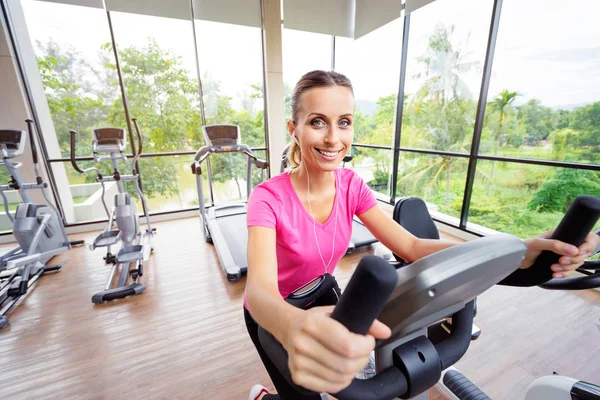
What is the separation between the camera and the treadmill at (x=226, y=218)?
9.11 ft

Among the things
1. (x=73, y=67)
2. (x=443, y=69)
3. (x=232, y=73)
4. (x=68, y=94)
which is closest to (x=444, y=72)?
(x=443, y=69)

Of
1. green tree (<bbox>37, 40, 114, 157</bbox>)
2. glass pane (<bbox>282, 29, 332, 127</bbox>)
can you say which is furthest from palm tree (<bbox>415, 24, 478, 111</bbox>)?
green tree (<bbox>37, 40, 114, 157</bbox>)

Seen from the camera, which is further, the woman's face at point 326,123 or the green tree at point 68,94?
the green tree at point 68,94

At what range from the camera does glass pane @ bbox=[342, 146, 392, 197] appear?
5.01 metres

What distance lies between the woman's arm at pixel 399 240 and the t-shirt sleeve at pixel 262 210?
0.40 metres

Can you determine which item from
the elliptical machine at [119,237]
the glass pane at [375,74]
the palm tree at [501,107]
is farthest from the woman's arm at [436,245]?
the glass pane at [375,74]

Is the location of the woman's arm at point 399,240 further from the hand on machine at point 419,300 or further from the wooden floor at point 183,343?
the wooden floor at point 183,343

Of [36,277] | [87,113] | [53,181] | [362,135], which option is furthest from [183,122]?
[362,135]

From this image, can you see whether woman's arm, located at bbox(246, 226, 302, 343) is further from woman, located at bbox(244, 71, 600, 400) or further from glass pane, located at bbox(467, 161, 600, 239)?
glass pane, located at bbox(467, 161, 600, 239)

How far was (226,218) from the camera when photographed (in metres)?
3.97

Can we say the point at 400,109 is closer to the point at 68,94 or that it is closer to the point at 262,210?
the point at 262,210

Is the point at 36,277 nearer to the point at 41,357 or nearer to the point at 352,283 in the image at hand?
the point at 41,357

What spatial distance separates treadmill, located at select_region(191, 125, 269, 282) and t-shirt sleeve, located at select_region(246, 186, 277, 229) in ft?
6.00

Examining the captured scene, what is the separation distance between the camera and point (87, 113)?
12.5 feet
